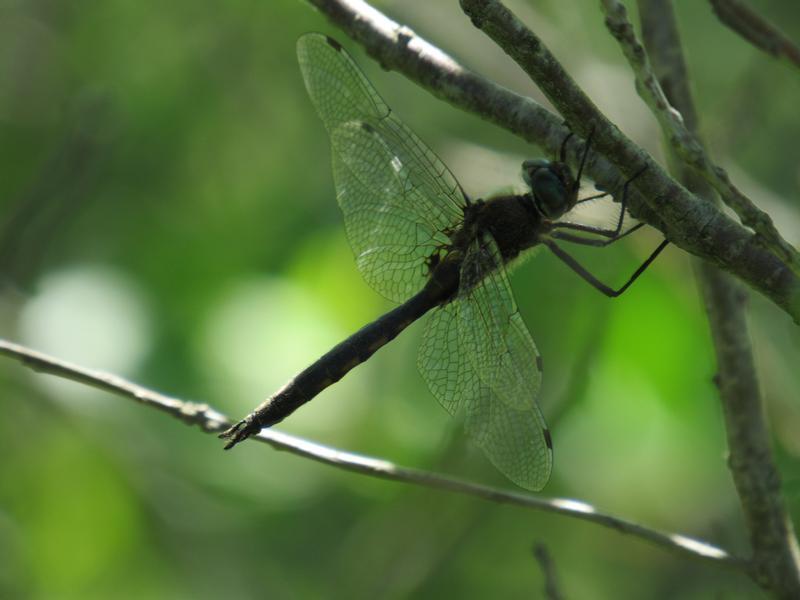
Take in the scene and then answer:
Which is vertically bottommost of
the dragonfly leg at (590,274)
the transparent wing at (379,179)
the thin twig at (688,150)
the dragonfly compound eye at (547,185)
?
the transparent wing at (379,179)

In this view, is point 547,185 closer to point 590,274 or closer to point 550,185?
point 550,185

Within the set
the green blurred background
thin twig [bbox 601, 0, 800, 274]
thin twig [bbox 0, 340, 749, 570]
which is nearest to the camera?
thin twig [bbox 601, 0, 800, 274]

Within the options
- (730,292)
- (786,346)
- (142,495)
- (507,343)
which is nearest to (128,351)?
(142,495)

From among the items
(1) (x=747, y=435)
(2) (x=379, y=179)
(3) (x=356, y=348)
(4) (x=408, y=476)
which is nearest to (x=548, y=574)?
(4) (x=408, y=476)

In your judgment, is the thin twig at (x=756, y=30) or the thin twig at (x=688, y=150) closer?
the thin twig at (x=688, y=150)

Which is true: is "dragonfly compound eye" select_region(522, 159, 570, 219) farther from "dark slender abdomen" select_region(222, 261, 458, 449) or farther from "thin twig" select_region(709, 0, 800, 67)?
"thin twig" select_region(709, 0, 800, 67)

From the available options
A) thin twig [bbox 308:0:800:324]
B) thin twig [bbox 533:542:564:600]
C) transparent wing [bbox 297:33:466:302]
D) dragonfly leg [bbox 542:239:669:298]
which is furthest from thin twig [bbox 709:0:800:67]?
thin twig [bbox 533:542:564:600]

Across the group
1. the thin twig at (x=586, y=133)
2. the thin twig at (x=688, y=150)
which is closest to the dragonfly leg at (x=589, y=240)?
the thin twig at (x=586, y=133)

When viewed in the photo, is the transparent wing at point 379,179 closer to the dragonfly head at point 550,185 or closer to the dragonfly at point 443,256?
the dragonfly at point 443,256
